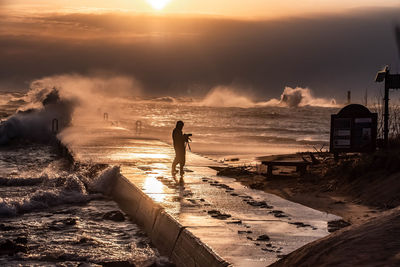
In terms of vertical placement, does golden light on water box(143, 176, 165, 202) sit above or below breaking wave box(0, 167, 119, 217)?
above

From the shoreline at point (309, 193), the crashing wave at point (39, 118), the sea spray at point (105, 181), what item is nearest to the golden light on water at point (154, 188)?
the sea spray at point (105, 181)

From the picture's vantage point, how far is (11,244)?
959 centimetres

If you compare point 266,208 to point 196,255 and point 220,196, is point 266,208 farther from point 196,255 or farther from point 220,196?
point 196,255

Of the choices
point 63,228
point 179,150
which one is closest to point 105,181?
point 179,150

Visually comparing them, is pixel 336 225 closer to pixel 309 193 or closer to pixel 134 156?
pixel 309 193

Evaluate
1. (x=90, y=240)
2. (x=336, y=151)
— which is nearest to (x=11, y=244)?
(x=90, y=240)

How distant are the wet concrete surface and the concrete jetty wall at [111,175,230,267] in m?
0.13

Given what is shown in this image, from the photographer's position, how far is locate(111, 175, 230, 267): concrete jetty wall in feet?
25.5

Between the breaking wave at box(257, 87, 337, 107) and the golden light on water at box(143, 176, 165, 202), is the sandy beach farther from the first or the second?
the breaking wave at box(257, 87, 337, 107)

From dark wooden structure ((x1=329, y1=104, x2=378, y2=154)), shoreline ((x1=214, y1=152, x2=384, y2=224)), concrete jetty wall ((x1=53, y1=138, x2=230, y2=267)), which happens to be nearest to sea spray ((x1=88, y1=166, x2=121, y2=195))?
concrete jetty wall ((x1=53, y1=138, x2=230, y2=267))

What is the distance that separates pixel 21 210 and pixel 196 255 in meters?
6.29

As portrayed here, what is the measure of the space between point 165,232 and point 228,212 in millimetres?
1361

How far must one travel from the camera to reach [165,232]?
978 centimetres

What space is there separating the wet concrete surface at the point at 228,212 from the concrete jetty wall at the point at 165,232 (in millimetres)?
131
